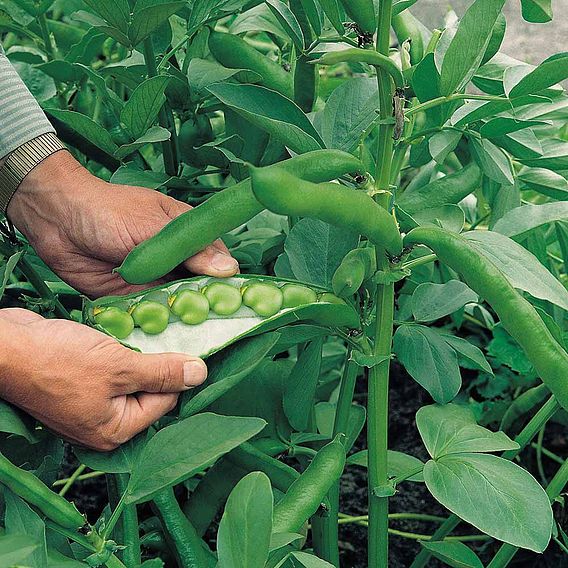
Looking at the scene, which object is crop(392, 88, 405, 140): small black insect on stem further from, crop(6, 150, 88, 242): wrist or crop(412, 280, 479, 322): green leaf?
crop(6, 150, 88, 242): wrist

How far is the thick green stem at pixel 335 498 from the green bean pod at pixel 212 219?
23 centimetres

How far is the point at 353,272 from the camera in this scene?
2.43 ft

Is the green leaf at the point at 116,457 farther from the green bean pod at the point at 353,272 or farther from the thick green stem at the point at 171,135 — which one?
the thick green stem at the point at 171,135

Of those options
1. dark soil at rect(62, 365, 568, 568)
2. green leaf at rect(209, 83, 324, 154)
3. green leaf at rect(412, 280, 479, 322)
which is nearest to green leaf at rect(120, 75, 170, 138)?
green leaf at rect(209, 83, 324, 154)

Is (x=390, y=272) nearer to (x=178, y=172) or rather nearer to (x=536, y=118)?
(x=536, y=118)

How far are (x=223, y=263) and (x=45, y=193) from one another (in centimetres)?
26

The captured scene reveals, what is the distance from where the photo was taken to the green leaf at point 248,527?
560 mm

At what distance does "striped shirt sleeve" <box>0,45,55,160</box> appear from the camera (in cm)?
99

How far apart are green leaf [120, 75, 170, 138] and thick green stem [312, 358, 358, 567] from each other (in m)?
0.31

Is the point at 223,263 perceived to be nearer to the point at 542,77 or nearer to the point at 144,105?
the point at 144,105

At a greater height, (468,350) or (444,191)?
(444,191)

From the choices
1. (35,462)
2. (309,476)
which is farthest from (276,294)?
(35,462)

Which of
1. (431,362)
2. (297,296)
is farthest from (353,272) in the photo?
(431,362)

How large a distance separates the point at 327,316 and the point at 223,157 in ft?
0.94
